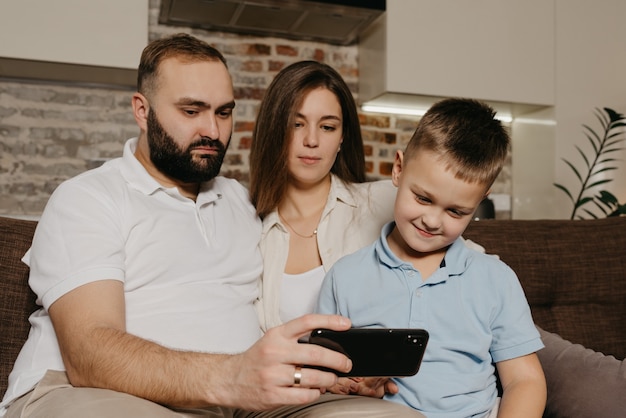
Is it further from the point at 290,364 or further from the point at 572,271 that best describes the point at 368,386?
the point at 572,271

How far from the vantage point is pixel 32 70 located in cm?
273

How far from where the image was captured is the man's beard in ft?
5.15

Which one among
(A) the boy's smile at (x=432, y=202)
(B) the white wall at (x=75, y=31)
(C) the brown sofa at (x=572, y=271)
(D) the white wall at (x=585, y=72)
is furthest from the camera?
(D) the white wall at (x=585, y=72)

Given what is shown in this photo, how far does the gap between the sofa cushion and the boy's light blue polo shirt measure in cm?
21

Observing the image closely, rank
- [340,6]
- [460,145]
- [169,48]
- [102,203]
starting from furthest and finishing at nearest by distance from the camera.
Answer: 1. [340,6]
2. [169,48]
3. [102,203]
4. [460,145]

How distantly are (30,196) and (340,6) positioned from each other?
168cm

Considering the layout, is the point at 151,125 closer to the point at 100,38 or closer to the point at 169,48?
the point at 169,48

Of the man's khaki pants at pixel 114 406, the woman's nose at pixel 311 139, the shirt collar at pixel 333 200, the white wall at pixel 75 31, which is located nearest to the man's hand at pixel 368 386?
the man's khaki pants at pixel 114 406

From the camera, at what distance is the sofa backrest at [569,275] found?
186 centimetres

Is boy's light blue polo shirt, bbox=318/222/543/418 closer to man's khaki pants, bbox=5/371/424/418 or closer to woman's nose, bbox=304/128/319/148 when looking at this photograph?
man's khaki pants, bbox=5/371/424/418

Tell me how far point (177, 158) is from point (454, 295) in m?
0.77

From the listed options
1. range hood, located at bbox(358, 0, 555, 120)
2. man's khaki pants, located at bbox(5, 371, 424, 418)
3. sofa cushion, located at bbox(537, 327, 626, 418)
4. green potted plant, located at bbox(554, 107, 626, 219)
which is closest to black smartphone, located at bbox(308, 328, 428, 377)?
man's khaki pants, located at bbox(5, 371, 424, 418)

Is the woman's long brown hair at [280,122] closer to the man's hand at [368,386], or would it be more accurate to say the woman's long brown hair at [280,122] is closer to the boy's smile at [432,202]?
the boy's smile at [432,202]

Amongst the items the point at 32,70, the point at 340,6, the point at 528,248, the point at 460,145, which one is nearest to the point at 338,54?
the point at 340,6
